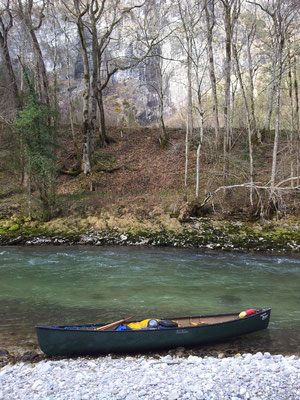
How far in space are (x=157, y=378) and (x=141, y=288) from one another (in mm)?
5019

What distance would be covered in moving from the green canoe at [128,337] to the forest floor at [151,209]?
26.3ft

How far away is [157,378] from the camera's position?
5.44 metres

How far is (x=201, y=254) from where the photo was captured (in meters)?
14.1

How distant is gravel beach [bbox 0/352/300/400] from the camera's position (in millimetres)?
4949

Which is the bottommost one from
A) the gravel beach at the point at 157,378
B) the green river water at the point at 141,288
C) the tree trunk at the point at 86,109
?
the green river water at the point at 141,288

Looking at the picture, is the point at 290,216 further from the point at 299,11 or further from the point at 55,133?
the point at 55,133

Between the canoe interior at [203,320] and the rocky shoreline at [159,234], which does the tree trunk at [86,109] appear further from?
the canoe interior at [203,320]

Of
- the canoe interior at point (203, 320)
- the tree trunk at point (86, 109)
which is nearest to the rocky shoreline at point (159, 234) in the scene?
the tree trunk at point (86, 109)

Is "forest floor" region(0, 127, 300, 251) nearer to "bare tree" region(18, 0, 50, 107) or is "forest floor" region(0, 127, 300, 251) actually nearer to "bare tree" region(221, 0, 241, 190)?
"bare tree" region(221, 0, 241, 190)

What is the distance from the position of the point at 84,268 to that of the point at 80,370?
22.4ft

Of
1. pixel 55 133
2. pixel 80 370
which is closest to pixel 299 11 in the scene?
pixel 55 133

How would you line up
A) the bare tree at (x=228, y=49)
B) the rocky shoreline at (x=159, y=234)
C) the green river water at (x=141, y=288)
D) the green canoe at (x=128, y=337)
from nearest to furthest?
the green canoe at (x=128, y=337), the green river water at (x=141, y=288), the rocky shoreline at (x=159, y=234), the bare tree at (x=228, y=49)

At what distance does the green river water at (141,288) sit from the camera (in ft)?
26.0

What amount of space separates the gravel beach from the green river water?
1.12m
